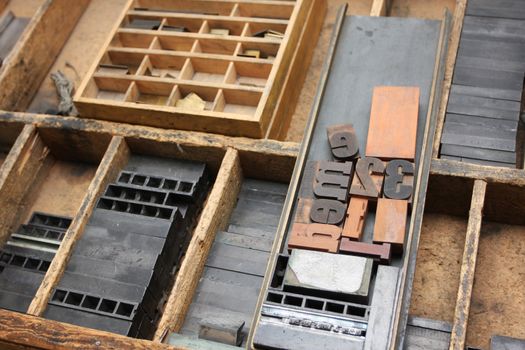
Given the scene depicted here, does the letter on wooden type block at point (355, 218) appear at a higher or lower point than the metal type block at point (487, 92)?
lower

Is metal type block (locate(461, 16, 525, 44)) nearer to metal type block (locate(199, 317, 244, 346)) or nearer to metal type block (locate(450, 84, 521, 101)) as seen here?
metal type block (locate(450, 84, 521, 101))

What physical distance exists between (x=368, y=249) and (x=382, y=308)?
0.33 m

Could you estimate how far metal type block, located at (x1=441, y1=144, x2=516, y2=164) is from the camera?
13.2 feet

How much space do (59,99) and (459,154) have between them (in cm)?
280

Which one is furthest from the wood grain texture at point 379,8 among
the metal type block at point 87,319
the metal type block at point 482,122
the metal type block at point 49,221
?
the metal type block at point 87,319

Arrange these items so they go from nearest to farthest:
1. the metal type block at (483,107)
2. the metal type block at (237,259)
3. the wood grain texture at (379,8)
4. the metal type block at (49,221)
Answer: the metal type block at (237,259) → the metal type block at (483,107) → the metal type block at (49,221) → the wood grain texture at (379,8)

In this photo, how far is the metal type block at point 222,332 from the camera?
353cm

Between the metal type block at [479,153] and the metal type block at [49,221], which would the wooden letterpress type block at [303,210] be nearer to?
the metal type block at [479,153]

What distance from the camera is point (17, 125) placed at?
471 centimetres

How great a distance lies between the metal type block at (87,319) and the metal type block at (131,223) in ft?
1.70

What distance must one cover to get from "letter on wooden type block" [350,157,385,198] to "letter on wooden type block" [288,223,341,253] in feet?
0.82

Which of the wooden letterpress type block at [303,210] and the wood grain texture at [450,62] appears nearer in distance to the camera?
the wooden letterpress type block at [303,210]

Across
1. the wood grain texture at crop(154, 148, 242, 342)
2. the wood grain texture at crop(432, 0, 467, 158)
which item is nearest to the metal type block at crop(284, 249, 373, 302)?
the wood grain texture at crop(154, 148, 242, 342)

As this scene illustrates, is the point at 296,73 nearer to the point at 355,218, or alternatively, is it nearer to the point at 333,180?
the point at 333,180
